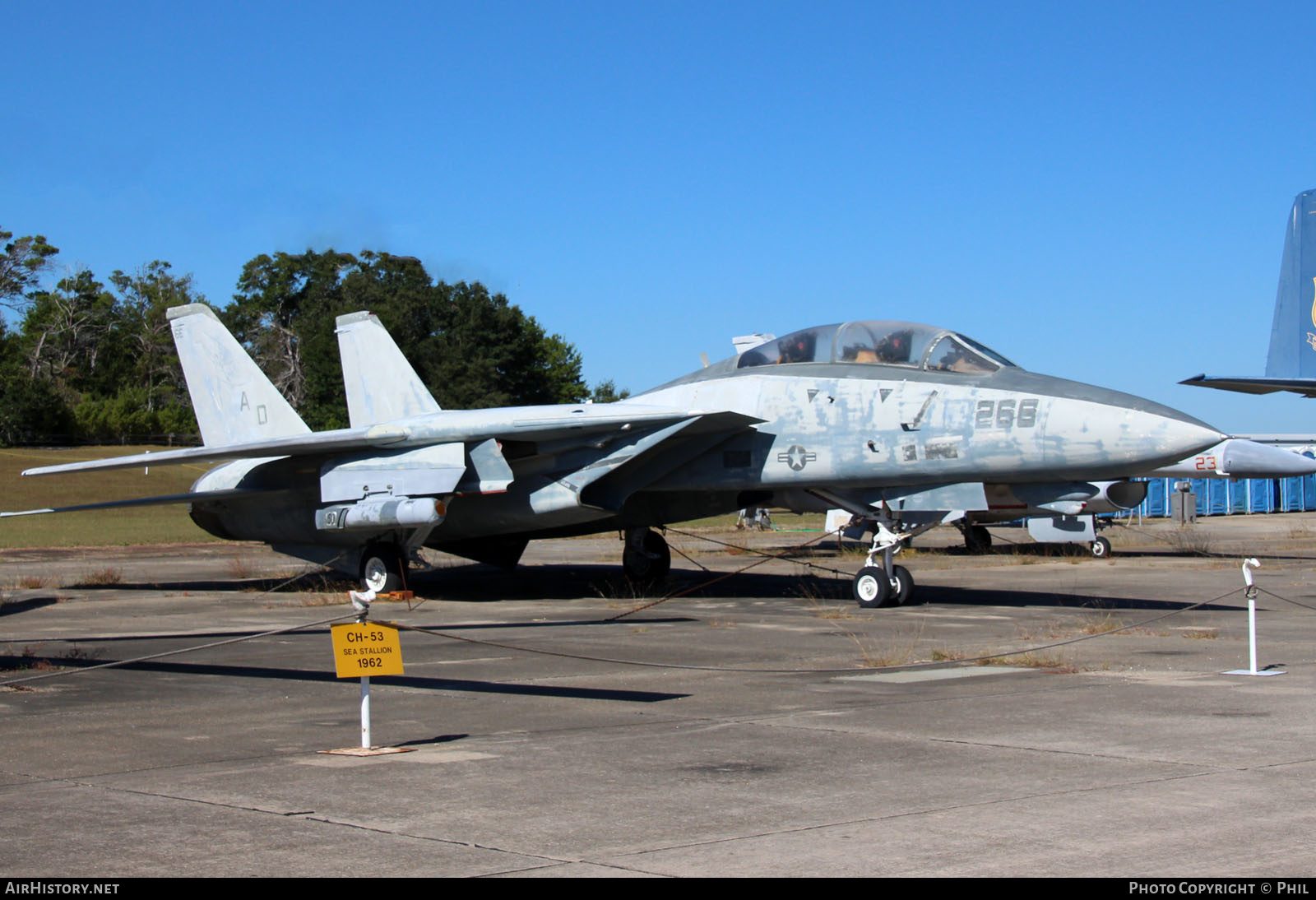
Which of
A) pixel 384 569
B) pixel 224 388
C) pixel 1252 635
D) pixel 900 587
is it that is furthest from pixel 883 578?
pixel 224 388

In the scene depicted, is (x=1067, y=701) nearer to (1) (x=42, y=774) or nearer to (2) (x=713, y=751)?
(2) (x=713, y=751)

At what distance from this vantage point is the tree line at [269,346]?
3118 inches

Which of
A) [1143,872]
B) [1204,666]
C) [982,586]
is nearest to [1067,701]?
[1204,666]

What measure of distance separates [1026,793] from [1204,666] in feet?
16.4

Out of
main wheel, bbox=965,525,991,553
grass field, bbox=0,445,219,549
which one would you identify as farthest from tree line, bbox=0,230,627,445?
main wheel, bbox=965,525,991,553

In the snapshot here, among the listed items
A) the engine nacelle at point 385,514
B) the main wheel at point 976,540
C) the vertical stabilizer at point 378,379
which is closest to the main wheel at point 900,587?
the engine nacelle at point 385,514

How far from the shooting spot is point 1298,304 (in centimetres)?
2119

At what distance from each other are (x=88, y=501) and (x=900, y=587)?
4586 centimetres

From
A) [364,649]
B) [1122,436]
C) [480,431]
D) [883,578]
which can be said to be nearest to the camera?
[364,649]

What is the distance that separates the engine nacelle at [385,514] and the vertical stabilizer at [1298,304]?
566 inches

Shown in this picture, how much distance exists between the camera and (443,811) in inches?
205

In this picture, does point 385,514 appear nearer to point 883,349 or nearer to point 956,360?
point 883,349

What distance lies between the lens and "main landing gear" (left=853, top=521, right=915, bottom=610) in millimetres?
14461
